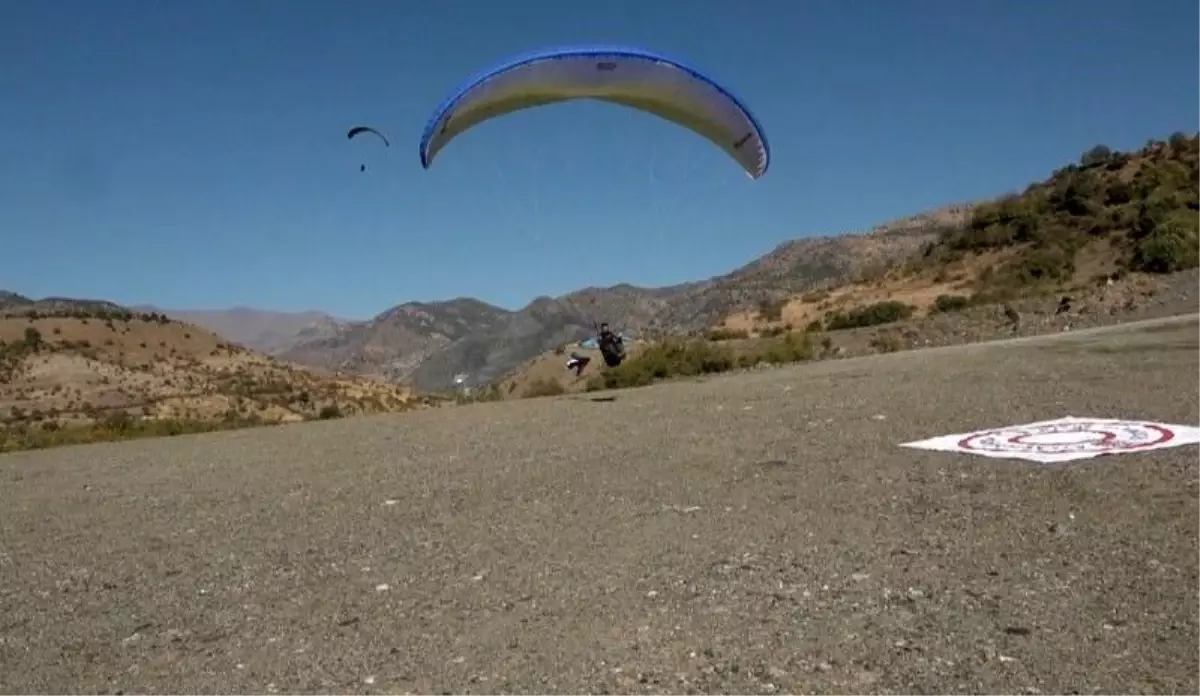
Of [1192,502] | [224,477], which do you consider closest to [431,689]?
[1192,502]

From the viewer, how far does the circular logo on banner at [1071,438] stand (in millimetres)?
8484

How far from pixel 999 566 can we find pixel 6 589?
6476 millimetres

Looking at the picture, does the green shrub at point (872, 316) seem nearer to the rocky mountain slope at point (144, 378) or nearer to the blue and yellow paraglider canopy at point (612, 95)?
the rocky mountain slope at point (144, 378)

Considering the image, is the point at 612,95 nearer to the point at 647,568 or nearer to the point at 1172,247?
the point at 647,568

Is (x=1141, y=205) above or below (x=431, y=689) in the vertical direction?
above

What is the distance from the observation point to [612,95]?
1468 centimetres

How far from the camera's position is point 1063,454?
8352 mm

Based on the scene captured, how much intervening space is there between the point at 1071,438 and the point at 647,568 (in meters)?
4.85

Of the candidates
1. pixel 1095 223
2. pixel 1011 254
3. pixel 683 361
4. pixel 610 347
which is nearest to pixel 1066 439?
pixel 610 347

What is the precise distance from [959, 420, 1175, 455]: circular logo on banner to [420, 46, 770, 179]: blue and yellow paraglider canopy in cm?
692

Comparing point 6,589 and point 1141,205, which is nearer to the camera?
point 6,589

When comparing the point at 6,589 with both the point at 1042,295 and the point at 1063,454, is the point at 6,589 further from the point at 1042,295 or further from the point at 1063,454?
the point at 1042,295

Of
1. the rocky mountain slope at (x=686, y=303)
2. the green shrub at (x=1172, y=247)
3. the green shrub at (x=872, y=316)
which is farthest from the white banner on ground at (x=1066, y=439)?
the rocky mountain slope at (x=686, y=303)

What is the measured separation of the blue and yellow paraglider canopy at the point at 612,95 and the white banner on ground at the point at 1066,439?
22.4 ft
